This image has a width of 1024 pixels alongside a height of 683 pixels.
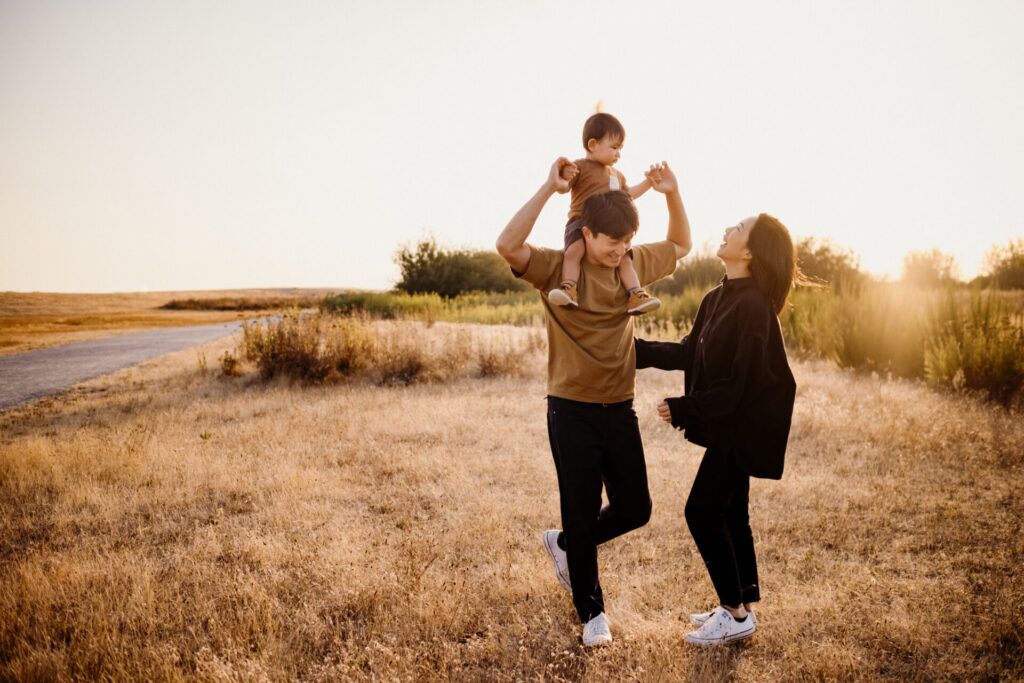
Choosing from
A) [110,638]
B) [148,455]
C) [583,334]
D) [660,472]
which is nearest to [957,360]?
[660,472]

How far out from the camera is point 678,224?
3.01m

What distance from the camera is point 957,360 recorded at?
7.65m

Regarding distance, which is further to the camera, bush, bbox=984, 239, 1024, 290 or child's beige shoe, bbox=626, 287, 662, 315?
bush, bbox=984, 239, 1024, 290

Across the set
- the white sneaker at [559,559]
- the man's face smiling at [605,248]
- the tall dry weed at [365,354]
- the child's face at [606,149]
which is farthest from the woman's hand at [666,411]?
the tall dry weed at [365,354]

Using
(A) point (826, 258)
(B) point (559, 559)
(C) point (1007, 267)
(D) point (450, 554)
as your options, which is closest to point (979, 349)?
(C) point (1007, 267)

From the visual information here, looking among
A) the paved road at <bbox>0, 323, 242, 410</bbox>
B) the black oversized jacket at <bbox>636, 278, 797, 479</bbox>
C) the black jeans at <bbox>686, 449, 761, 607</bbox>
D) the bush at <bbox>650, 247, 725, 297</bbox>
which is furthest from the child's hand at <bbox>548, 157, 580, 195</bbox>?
the bush at <bbox>650, 247, 725, 297</bbox>

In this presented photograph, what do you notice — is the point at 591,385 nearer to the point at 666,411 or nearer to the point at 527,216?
the point at 666,411

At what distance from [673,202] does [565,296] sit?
3.02 ft

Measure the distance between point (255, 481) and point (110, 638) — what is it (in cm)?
235

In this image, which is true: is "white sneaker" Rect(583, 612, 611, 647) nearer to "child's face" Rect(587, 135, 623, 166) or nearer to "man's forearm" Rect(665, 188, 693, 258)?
"man's forearm" Rect(665, 188, 693, 258)

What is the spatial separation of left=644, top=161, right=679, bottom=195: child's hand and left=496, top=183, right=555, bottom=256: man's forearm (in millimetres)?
676

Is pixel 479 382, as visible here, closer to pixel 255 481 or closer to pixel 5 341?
pixel 255 481

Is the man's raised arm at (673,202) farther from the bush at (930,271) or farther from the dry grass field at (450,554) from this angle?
the bush at (930,271)

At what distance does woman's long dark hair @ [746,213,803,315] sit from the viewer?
260cm
